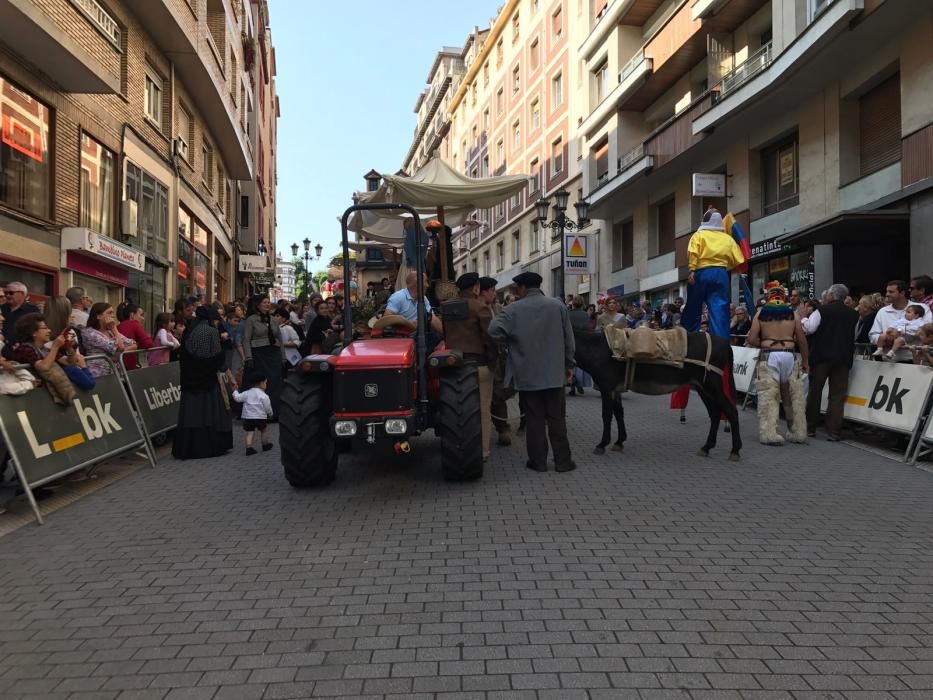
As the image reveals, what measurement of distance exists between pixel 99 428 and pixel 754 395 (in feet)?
31.5

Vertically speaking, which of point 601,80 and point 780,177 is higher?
point 601,80

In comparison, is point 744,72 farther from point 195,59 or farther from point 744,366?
point 195,59

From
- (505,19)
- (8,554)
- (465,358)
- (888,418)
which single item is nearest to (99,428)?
(8,554)

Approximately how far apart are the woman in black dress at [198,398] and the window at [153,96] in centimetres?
1095

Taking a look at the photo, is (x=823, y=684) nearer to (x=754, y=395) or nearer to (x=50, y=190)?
(x=754, y=395)

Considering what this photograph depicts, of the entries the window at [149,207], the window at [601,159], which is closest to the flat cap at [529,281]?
the window at [149,207]

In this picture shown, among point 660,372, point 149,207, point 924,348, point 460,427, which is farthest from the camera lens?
point 149,207

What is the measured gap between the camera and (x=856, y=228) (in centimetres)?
1339

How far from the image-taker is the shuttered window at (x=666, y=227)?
2439cm

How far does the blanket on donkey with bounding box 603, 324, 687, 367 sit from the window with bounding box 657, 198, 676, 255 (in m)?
17.4

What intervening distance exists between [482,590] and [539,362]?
10.7 feet

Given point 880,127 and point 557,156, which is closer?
point 880,127

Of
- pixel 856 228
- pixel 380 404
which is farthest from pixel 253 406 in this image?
pixel 856 228

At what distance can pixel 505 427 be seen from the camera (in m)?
8.54
